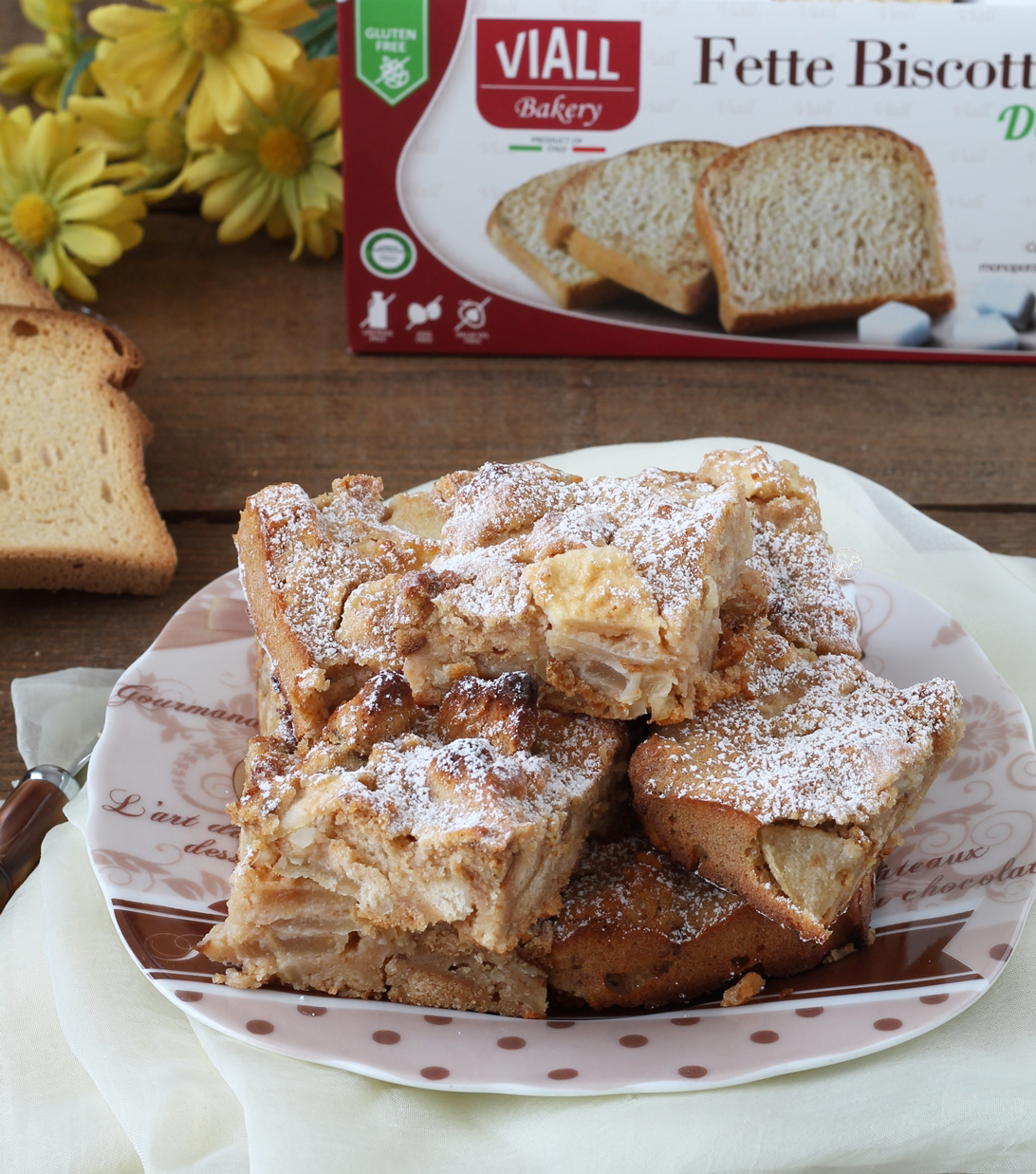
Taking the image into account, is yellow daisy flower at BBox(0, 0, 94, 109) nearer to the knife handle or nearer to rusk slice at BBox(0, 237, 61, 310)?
rusk slice at BBox(0, 237, 61, 310)

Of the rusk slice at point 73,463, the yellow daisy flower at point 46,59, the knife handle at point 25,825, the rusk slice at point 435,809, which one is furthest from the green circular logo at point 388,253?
the rusk slice at point 435,809

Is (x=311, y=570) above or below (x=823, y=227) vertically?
below

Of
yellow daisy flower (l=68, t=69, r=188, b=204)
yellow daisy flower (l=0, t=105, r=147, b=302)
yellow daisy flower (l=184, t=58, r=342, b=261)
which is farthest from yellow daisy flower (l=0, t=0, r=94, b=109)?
yellow daisy flower (l=184, t=58, r=342, b=261)

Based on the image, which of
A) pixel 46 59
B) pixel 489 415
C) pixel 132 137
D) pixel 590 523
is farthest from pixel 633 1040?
pixel 46 59

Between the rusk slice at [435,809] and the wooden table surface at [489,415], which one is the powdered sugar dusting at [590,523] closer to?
the rusk slice at [435,809]

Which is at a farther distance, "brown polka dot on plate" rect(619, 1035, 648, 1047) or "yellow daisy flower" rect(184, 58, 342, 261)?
"yellow daisy flower" rect(184, 58, 342, 261)

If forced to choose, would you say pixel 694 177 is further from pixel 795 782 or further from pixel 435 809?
pixel 435 809
